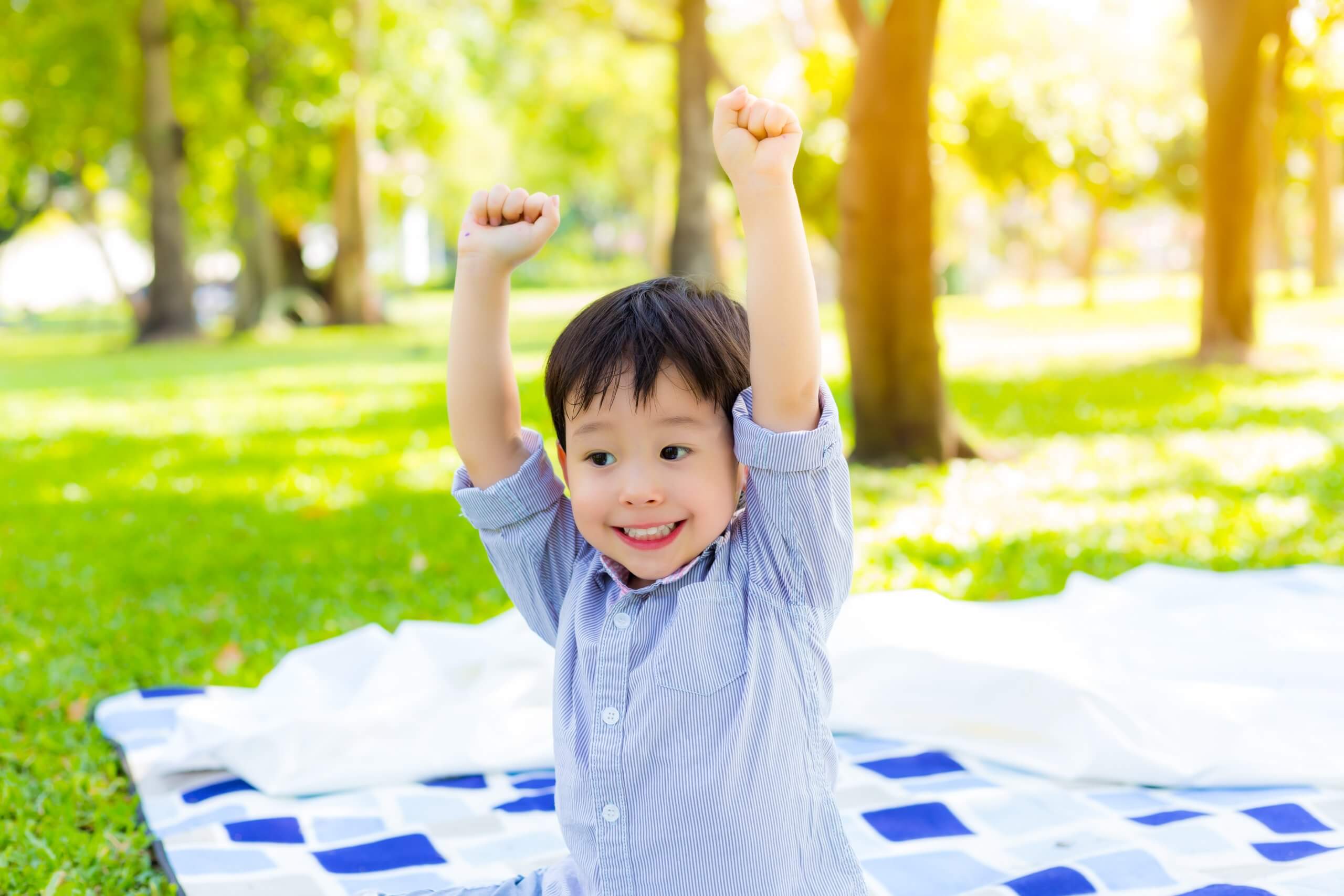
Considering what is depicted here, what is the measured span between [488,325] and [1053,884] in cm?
139

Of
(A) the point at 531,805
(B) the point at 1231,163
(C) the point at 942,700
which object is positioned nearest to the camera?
(A) the point at 531,805

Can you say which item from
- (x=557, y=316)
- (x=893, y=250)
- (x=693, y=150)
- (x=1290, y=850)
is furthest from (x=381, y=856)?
(x=557, y=316)

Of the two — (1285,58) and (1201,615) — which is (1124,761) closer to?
(1201,615)

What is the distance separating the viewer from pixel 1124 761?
2818 millimetres

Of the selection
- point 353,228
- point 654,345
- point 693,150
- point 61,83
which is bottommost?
point 654,345

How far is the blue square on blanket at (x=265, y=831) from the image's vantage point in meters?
2.63

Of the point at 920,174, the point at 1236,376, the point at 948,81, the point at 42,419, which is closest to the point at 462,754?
the point at 920,174

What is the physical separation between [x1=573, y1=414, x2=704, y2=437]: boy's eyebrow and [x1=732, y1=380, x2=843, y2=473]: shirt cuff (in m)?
0.06

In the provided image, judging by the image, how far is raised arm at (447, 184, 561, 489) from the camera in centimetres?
194

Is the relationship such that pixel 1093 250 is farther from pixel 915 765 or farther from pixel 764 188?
pixel 764 188

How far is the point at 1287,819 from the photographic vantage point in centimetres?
259

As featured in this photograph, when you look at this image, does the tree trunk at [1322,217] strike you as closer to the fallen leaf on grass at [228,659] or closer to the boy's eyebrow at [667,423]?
the fallen leaf on grass at [228,659]

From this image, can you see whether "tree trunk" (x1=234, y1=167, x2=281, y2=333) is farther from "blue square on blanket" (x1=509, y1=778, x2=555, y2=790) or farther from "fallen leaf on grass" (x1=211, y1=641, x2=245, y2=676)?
"blue square on blanket" (x1=509, y1=778, x2=555, y2=790)

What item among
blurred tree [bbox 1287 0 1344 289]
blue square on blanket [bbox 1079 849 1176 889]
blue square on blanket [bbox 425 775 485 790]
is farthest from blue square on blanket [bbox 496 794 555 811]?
blurred tree [bbox 1287 0 1344 289]
